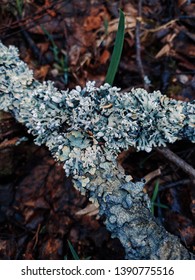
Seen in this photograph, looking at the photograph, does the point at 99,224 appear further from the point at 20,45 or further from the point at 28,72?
the point at 20,45

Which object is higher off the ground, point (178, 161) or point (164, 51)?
point (164, 51)

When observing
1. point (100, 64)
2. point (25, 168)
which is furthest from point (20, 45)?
point (25, 168)

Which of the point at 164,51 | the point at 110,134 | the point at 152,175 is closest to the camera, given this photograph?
the point at 110,134

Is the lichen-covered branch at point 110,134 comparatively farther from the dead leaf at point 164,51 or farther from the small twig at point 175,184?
the dead leaf at point 164,51

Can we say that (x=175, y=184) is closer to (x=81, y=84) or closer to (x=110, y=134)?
(x=110, y=134)

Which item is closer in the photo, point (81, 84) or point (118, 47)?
point (118, 47)

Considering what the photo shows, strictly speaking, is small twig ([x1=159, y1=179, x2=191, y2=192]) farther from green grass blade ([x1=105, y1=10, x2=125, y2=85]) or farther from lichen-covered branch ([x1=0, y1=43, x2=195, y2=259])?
green grass blade ([x1=105, y1=10, x2=125, y2=85])

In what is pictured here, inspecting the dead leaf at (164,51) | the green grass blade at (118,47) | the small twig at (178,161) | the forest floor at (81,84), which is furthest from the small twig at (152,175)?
the dead leaf at (164,51)

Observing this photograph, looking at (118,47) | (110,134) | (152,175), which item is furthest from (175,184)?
(118,47)
